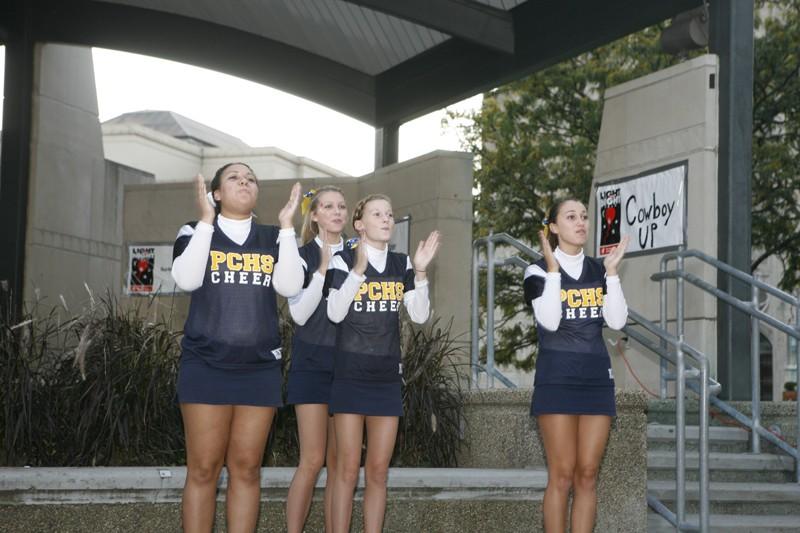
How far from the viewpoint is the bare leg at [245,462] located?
4.88 metres

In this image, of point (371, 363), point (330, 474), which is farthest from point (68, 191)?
point (371, 363)

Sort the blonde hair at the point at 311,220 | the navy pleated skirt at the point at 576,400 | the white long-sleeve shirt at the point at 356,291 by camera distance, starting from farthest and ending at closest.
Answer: the blonde hair at the point at 311,220 < the navy pleated skirt at the point at 576,400 < the white long-sleeve shirt at the point at 356,291

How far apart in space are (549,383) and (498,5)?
7.39 m

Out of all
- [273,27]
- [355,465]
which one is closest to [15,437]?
[355,465]

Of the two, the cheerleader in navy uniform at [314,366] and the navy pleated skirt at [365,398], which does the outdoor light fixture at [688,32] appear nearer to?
the cheerleader in navy uniform at [314,366]

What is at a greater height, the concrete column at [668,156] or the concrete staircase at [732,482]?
the concrete column at [668,156]

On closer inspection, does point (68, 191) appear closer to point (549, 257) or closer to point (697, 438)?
point (697, 438)

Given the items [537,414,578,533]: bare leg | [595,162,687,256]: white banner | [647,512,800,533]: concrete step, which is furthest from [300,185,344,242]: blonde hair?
[595,162,687,256]: white banner

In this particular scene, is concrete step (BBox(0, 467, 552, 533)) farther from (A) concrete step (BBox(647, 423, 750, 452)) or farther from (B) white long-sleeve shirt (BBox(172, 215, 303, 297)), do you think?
(A) concrete step (BBox(647, 423, 750, 452))

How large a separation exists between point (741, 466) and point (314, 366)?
361 centimetres

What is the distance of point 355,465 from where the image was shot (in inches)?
216

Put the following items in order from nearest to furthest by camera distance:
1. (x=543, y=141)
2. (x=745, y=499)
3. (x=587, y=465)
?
(x=587, y=465) < (x=745, y=499) < (x=543, y=141)

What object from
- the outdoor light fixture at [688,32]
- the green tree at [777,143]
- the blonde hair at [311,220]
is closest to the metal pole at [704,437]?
the blonde hair at [311,220]

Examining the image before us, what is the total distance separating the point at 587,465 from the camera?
5609 millimetres
